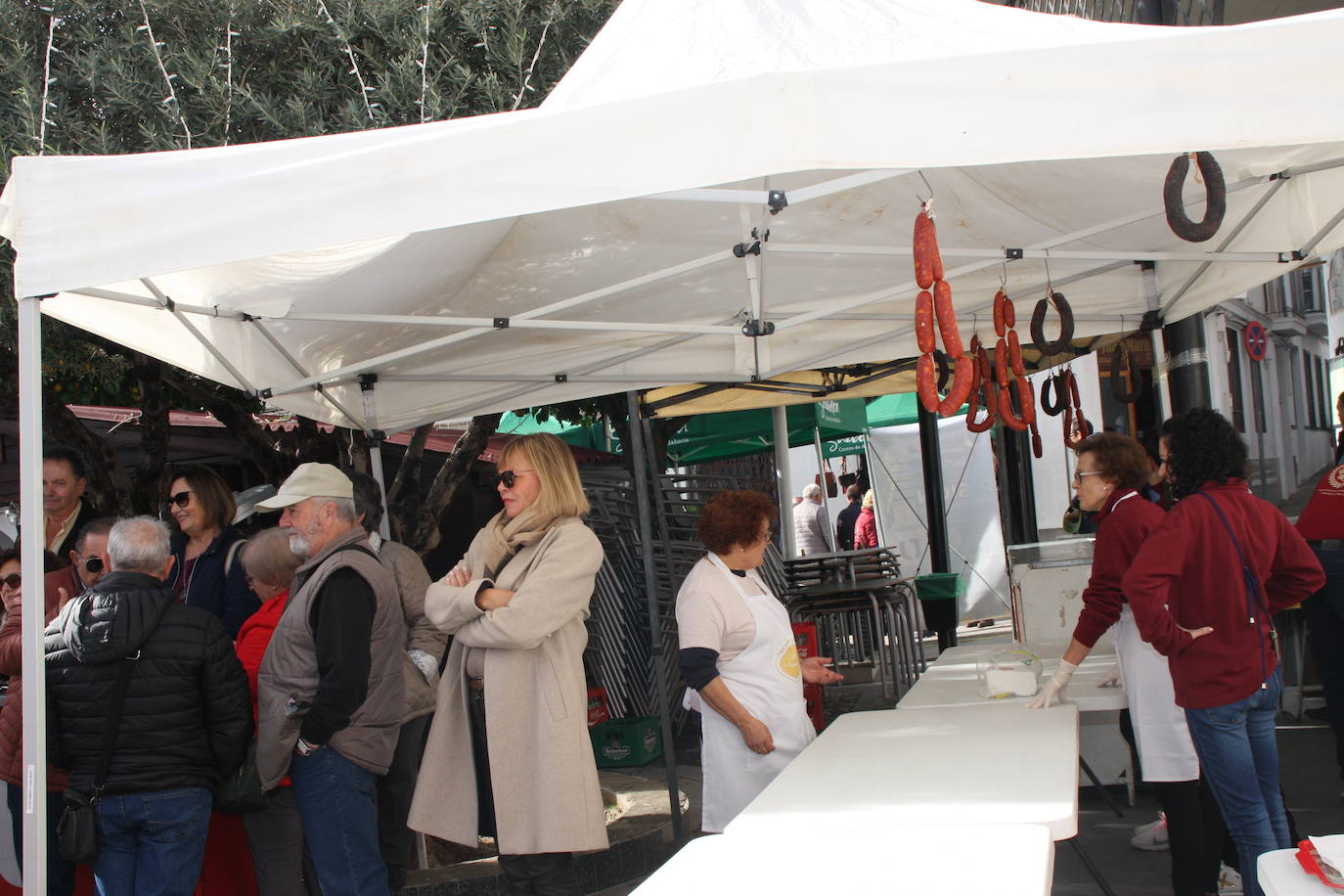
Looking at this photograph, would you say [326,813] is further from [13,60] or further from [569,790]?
[13,60]

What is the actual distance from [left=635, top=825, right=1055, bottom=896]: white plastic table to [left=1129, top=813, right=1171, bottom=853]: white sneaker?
2.91 meters

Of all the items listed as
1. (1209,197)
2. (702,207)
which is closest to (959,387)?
(1209,197)

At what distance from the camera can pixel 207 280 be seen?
386cm

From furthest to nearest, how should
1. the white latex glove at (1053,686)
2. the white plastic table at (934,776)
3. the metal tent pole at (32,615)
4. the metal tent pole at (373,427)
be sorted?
the metal tent pole at (373,427) → the white latex glove at (1053,686) → the metal tent pole at (32,615) → the white plastic table at (934,776)

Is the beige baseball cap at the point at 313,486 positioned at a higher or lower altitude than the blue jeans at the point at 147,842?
higher

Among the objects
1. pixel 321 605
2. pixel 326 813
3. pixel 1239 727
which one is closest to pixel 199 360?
pixel 321 605

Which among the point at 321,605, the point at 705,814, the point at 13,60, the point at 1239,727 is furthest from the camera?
the point at 13,60

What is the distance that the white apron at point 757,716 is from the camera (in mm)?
3723

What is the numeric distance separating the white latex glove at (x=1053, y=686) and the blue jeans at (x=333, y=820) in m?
2.22

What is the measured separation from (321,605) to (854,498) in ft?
39.9

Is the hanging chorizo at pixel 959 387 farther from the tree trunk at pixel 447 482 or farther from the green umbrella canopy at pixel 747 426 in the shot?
the green umbrella canopy at pixel 747 426

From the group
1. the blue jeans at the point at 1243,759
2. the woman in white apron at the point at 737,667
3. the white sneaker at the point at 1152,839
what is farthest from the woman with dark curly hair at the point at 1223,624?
the white sneaker at the point at 1152,839

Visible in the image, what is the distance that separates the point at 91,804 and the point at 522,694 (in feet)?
4.15

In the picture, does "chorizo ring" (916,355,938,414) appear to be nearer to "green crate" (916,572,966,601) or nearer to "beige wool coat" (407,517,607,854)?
"beige wool coat" (407,517,607,854)
